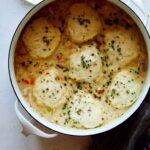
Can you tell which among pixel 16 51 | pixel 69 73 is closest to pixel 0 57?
pixel 16 51

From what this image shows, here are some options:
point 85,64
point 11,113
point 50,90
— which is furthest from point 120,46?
point 11,113

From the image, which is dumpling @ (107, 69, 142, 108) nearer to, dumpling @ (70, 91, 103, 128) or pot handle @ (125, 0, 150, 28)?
dumpling @ (70, 91, 103, 128)

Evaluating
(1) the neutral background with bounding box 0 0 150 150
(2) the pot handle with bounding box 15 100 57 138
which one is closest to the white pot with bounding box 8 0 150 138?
(2) the pot handle with bounding box 15 100 57 138

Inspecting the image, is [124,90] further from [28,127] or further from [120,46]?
[28,127]

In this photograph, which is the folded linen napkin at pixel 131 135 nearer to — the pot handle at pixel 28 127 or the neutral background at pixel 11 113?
the neutral background at pixel 11 113

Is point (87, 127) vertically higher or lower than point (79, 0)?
lower

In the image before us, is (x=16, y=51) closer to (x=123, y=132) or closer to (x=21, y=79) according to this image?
(x=21, y=79)

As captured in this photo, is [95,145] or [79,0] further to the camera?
[95,145]
